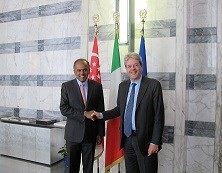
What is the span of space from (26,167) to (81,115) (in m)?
2.10

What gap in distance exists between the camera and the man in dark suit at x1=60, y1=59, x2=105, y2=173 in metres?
2.64

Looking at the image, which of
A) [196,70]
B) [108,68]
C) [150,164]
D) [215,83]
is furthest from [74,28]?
[150,164]

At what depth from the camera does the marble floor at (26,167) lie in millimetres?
3929

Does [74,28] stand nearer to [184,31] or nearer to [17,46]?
[17,46]

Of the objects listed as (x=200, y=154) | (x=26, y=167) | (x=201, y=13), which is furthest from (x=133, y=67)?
(x=26, y=167)

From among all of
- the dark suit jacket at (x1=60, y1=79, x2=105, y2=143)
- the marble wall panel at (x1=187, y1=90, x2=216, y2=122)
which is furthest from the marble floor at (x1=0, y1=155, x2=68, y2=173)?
the marble wall panel at (x1=187, y1=90, x2=216, y2=122)

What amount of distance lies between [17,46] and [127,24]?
252 cm

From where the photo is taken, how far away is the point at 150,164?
2.33 meters

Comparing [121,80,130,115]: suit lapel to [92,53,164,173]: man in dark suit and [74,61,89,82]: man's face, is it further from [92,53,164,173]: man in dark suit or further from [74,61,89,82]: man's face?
[74,61,89,82]: man's face

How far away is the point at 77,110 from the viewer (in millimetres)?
2656

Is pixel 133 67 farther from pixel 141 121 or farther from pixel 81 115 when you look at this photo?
pixel 81 115

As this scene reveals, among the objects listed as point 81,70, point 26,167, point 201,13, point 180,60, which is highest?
point 201,13

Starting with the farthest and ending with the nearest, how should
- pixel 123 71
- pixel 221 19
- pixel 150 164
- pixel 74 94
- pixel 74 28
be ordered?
1. pixel 74 28
2. pixel 123 71
3. pixel 221 19
4. pixel 74 94
5. pixel 150 164

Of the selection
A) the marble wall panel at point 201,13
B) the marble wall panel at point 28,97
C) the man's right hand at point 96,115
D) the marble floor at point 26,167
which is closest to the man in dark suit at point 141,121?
the man's right hand at point 96,115
